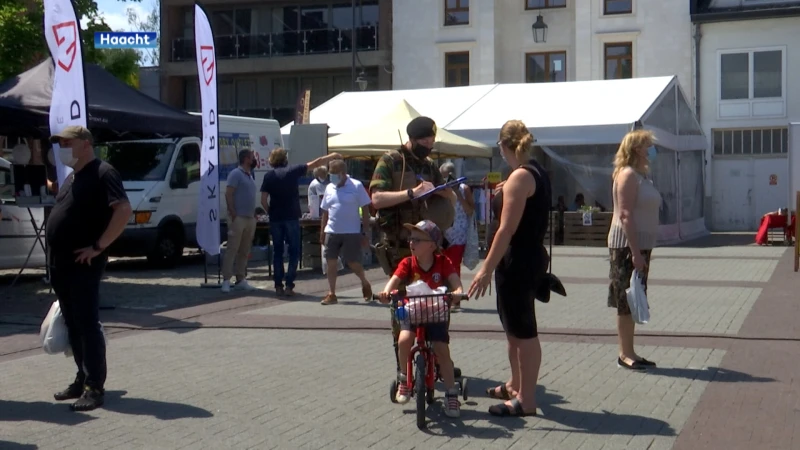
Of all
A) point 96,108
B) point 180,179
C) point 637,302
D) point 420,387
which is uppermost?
point 96,108

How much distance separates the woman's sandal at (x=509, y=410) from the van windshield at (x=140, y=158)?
12177mm

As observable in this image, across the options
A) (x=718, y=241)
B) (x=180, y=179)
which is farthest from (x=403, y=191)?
(x=718, y=241)

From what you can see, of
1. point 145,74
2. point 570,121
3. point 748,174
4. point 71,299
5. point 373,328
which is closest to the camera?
point 71,299

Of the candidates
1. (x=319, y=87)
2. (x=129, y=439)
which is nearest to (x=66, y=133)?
(x=129, y=439)

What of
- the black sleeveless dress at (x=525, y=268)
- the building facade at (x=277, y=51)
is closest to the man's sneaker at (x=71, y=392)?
the black sleeveless dress at (x=525, y=268)

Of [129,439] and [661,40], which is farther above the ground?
[661,40]

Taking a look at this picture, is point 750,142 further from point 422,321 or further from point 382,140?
point 422,321

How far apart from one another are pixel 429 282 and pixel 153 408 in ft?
6.72

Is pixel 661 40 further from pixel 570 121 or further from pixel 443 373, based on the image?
pixel 443 373

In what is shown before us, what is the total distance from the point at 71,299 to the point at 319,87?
3684cm

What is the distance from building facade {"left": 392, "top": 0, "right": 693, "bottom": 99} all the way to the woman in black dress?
3198cm

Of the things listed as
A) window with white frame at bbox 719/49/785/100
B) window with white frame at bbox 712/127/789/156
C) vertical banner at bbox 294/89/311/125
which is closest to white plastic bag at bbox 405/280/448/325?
vertical banner at bbox 294/89/311/125

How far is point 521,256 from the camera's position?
670cm

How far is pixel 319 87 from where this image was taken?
4356cm
